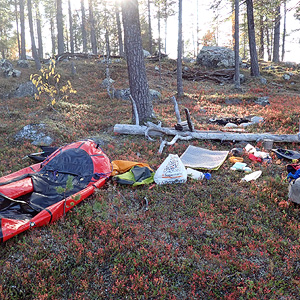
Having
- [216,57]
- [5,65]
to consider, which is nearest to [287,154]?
[216,57]

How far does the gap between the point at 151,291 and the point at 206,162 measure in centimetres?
447

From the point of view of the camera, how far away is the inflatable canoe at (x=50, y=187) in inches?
172

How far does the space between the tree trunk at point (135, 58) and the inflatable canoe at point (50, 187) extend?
431 centimetres

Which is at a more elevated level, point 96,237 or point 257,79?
point 257,79

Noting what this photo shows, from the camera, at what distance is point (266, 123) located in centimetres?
1054

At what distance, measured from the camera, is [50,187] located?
5.54 metres

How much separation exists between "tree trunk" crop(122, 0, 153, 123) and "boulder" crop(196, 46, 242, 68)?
1777 centimetres

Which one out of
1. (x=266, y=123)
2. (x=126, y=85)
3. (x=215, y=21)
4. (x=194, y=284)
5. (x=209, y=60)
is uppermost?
(x=215, y=21)

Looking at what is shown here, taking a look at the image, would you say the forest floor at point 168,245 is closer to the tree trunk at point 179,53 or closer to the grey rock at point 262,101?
the grey rock at point 262,101

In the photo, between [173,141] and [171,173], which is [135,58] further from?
[171,173]

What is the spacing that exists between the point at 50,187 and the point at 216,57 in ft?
81.3

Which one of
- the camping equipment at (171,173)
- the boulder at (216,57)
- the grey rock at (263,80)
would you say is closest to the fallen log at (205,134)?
the camping equipment at (171,173)

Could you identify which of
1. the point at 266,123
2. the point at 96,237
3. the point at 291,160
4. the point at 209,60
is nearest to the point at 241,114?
the point at 266,123

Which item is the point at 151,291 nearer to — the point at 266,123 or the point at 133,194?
the point at 133,194
